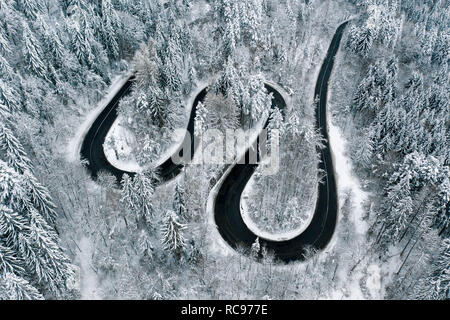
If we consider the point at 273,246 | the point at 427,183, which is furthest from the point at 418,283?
the point at 273,246

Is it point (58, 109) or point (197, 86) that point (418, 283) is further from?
point (58, 109)

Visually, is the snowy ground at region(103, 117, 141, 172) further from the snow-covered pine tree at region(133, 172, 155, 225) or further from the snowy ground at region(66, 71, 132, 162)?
the snow-covered pine tree at region(133, 172, 155, 225)

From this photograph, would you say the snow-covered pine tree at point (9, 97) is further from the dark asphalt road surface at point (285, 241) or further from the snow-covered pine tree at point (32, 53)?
the dark asphalt road surface at point (285, 241)

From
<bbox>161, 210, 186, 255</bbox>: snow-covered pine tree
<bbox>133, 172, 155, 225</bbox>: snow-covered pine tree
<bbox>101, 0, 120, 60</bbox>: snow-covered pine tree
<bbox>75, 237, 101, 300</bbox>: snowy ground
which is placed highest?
<bbox>101, 0, 120, 60</bbox>: snow-covered pine tree

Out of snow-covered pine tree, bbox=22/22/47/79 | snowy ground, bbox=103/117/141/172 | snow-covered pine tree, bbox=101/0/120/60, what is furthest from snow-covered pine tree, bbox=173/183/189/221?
snow-covered pine tree, bbox=101/0/120/60

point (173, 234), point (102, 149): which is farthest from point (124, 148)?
point (173, 234)

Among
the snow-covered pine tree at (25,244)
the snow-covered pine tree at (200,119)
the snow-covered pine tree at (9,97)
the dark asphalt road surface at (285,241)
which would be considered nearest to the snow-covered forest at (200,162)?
the snow-covered pine tree at (25,244)
